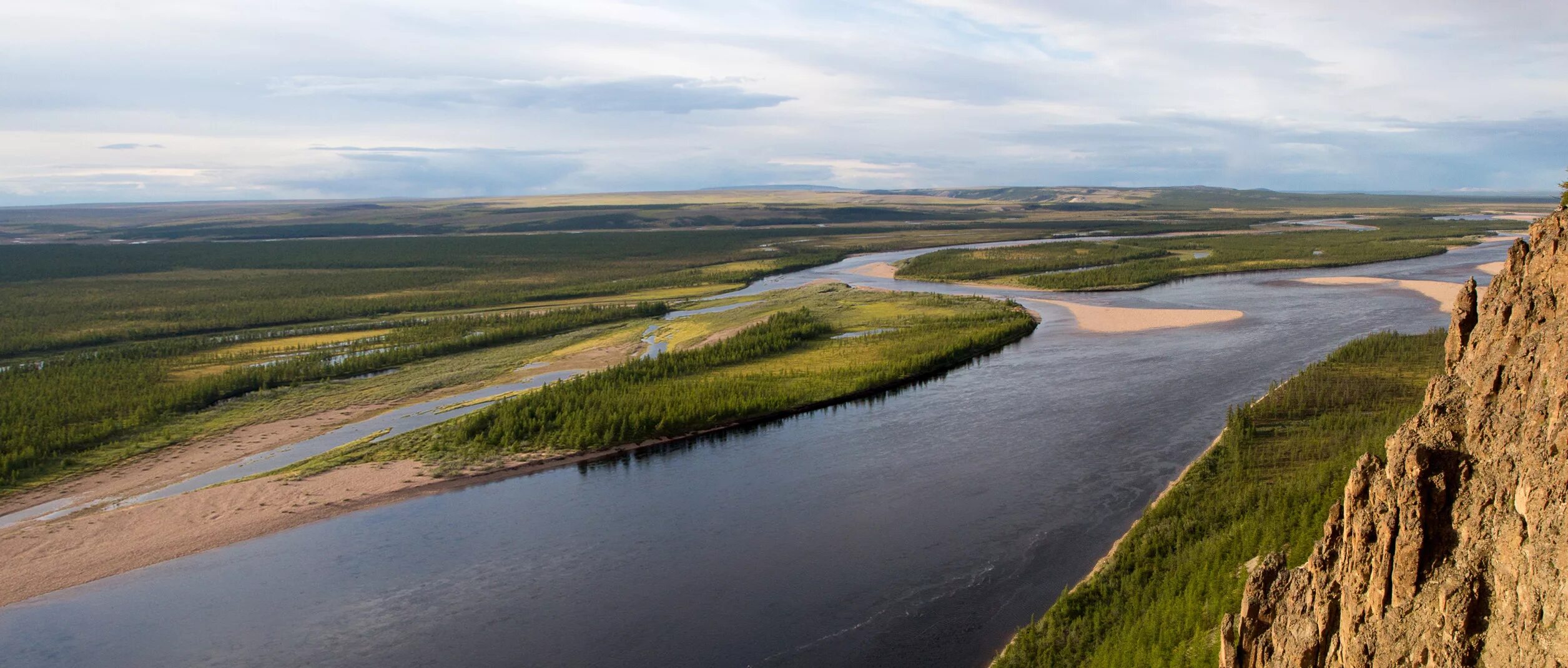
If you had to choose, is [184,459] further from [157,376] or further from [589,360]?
[589,360]

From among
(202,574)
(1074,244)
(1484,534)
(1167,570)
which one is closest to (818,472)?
(1167,570)

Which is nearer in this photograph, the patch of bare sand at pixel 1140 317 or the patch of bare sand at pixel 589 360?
the patch of bare sand at pixel 589 360

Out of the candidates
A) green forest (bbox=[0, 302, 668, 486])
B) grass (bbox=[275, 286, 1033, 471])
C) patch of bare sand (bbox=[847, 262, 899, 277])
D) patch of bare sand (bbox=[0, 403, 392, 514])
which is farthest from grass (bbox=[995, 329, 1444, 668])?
patch of bare sand (bbox=[847, 262, 899, 277])

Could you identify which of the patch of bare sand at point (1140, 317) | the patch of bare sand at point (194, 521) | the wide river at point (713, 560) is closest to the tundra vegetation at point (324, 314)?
the patch of bare sand at point (194, 521)

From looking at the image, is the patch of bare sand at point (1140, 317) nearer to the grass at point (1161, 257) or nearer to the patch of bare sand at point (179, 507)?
the grass at point (1161, 257)

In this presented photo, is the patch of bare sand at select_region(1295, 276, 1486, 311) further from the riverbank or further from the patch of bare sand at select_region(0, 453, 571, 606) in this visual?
the patch of bare sand at select_region(0, 453, 571, 606)

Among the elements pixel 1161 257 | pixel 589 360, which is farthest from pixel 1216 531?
pixel 1161 257
